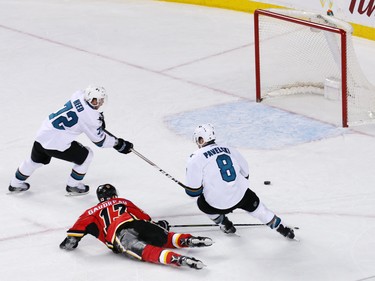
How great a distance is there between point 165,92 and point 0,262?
3466mm

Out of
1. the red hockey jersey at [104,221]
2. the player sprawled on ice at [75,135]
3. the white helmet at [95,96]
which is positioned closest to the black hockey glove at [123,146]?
the player sprawled on ice at [75,135]

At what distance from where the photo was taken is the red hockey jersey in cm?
592

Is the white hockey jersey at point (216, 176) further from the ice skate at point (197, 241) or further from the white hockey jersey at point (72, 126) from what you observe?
the white hockey jersey at point (72, 126)

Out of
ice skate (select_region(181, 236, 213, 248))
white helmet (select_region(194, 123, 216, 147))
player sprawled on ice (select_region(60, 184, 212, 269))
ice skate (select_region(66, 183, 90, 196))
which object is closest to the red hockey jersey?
player sprawled on ice (select_region(60, 184, 212, 269))

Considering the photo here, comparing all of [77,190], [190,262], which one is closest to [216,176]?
[190,262]

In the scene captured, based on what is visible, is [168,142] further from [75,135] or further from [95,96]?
[95,96]

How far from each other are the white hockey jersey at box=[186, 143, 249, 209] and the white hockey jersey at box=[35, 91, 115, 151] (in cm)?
102

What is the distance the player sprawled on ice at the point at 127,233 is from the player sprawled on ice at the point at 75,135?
0.82 metres

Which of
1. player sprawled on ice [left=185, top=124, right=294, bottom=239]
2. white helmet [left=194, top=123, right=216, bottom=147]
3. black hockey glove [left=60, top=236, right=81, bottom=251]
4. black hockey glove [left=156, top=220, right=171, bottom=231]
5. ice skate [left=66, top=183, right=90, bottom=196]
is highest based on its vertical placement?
white helmet [left=194, top=123, right=216, bottom=147]

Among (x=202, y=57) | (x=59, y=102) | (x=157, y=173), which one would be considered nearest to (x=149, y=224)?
(x=157, y=173)

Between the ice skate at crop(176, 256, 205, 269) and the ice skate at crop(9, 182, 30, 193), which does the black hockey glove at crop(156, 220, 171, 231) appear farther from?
the ice skate at crop(9, 182, 30, 193)

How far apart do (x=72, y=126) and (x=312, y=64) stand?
9.19 feet

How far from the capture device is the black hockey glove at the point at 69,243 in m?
6.02

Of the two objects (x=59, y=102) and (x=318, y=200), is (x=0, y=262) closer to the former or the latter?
(x=318, y=200)
